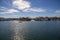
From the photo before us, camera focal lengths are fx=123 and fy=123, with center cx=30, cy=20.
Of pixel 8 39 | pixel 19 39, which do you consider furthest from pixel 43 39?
pixel 8 39

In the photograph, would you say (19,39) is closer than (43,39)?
No

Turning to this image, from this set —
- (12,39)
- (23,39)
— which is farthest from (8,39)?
(23,39)

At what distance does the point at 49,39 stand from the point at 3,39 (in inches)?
223

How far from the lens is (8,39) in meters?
15.3

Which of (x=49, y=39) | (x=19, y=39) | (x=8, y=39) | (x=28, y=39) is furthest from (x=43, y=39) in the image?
(x=8, y=39)

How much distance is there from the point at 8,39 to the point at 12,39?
1.62 ft

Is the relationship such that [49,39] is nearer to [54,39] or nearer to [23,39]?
[54,39]

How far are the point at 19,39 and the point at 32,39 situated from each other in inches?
67.0

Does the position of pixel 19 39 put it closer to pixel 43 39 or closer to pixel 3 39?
pixel 3 39

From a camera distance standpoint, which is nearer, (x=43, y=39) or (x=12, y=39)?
(x=43, y=39)

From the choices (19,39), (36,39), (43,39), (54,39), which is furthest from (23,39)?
(54,39)

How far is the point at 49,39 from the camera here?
1469 centimetres

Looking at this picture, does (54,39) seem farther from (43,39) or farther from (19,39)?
→ (19,39)

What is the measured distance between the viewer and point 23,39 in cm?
1534
